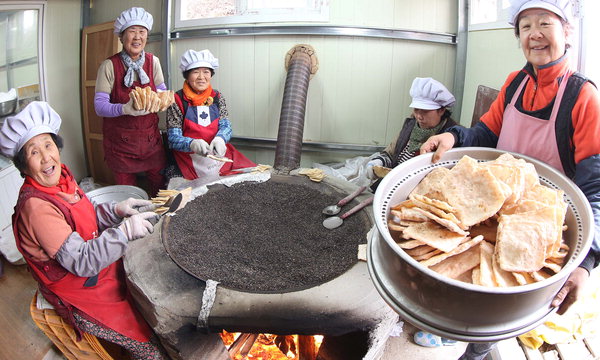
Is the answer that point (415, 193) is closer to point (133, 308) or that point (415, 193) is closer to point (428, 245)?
point (428, 245)

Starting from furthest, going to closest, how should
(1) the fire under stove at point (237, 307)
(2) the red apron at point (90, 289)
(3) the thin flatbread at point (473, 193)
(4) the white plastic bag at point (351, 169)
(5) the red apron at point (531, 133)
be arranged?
1. (4) the white plastic bag at point (351, 169)
2. (2) the red apron at point (90, 289)
3. (1) the fire under stove at point (237, 307)
4. (5) the red apron at point (531, 133)
5. (3) the thin flatbread at point (473, 193)

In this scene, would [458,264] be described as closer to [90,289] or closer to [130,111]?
[90,289]

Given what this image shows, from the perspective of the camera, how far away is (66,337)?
1922 mm

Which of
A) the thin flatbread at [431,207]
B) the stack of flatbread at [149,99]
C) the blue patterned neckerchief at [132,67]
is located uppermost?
the blue patterned neckerchief at [132,67]

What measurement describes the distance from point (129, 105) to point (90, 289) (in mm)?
1381

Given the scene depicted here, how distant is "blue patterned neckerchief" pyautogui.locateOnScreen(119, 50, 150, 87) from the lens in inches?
107

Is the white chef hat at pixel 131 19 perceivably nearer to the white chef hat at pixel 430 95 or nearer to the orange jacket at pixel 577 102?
the white chef hat at pixel 430 95

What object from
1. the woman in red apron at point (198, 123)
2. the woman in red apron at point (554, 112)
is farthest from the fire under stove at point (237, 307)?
the woman in red apron at point (198, 123)

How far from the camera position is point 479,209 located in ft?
3.54

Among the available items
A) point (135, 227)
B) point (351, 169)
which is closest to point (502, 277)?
point (135, 227)

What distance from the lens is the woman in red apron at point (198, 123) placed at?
2.83 m

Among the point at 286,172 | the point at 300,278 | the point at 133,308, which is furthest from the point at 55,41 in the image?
the point at 300,278

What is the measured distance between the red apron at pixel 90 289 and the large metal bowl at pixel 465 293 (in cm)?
137

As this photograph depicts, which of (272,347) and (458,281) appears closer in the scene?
(458,281)
